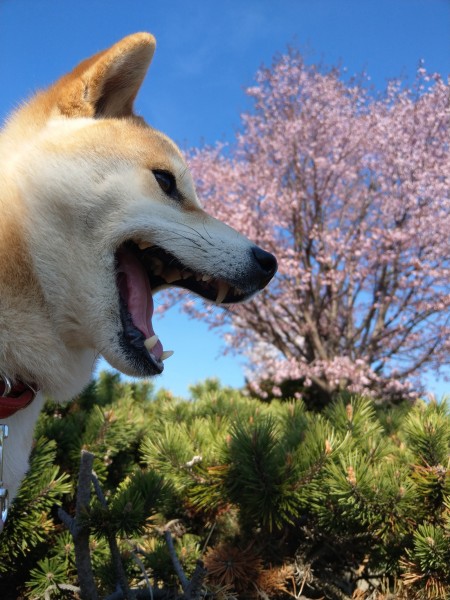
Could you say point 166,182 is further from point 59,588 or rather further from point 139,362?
point 59,588

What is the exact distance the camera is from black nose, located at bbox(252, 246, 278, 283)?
5.18 feet

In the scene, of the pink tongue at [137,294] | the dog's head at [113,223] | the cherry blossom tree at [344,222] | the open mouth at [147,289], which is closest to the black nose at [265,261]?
the dog's head at [113,223]

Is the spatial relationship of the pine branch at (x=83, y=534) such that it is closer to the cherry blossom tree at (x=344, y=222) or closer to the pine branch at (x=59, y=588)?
the pine branch at (x=59, y=588)

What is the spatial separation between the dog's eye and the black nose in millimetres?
327

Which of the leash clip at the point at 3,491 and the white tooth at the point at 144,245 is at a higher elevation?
the white tooth at the point at 144,245

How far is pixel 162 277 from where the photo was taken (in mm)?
1638

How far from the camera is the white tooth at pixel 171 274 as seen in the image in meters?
1.63

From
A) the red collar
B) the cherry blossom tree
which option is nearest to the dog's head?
the red collar

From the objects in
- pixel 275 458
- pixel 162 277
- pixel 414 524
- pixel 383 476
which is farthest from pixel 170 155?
pixel 414 524

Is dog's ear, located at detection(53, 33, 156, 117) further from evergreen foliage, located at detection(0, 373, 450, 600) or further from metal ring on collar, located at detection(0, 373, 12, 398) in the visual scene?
evergreen foliage, located at detection(0, 373, 450, 600)

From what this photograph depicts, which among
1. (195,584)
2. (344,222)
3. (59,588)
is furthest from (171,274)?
(344,222)

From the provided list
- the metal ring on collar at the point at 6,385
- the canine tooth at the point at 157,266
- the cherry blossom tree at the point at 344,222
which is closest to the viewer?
the metal ring on collar at the point at 6,385

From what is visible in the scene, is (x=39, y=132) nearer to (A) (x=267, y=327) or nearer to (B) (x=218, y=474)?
(B) (x=218, y=474)

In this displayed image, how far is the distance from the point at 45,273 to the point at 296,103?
25.9ft
